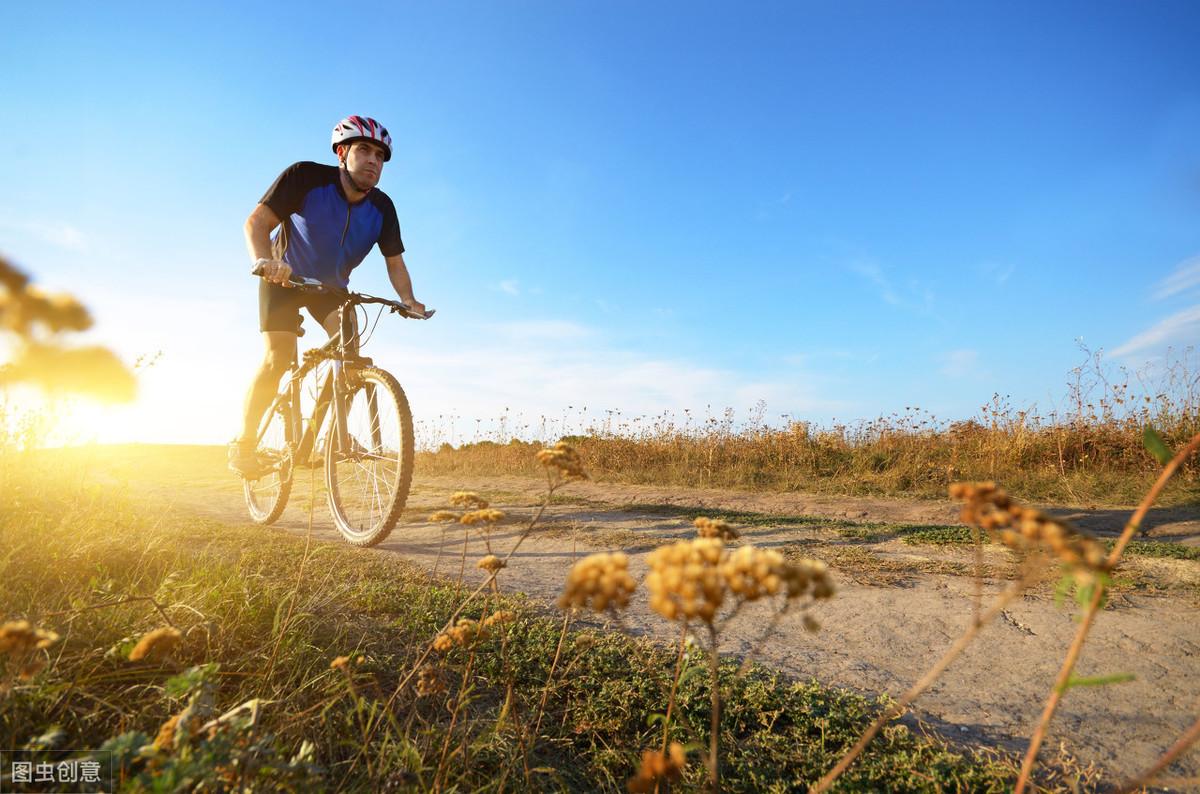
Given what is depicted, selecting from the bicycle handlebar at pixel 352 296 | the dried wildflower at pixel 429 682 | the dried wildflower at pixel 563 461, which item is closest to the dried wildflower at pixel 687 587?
the dried wildflower at pixel 563 461

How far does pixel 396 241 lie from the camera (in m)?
5.31

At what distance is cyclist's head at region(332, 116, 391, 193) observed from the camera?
15.5 feet

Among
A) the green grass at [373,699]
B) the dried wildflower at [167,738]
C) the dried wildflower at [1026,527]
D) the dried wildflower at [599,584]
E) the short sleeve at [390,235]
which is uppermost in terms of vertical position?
the short sleeve at [390,235]

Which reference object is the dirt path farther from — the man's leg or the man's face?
the man's face

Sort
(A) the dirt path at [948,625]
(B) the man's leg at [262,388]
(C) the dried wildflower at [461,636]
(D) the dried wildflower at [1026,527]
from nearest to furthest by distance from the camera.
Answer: (D) the dried wildflower at [1026,527] → (C) the dried wildflower at [461,636] → (A) the dirt path at [948,625] → (B) the man's leg at [262,388]

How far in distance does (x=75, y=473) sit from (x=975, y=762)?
Result: 518 centimetres

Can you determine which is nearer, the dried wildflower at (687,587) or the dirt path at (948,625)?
the dried wildflower at (687,587)

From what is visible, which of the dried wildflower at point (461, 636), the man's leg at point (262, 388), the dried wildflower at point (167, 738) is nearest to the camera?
the dried wildflower at point (167, 738)

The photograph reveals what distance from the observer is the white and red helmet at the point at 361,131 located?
4.72m

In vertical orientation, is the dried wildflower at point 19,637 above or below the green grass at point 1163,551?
above

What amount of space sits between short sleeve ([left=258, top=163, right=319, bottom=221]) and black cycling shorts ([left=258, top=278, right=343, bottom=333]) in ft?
1.85

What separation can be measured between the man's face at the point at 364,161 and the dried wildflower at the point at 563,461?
407cm

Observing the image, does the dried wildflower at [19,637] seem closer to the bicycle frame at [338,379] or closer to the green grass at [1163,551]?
the bicycle frame at [338,379]

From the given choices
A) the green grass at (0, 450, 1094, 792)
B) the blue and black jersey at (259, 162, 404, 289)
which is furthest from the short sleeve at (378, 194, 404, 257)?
the green grass at (0, 450, 1094, 792)
